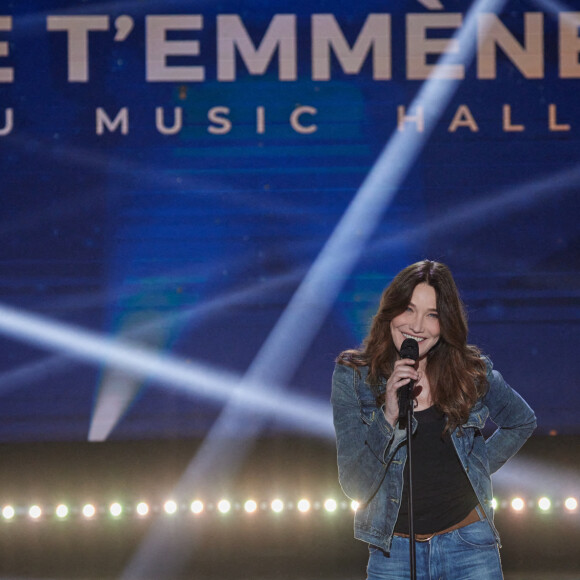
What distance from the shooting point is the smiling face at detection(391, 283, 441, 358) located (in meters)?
1.86

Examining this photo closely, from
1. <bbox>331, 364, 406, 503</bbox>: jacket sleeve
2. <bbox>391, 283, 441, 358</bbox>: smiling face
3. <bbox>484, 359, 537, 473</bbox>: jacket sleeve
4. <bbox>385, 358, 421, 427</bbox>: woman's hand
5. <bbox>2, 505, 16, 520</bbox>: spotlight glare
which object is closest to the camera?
<bbox>385, 358, 421, 427</bbox>: woman's hand

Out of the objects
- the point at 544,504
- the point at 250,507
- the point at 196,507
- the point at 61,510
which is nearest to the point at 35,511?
the point at 61,510

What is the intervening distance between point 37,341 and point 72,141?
1.02 m

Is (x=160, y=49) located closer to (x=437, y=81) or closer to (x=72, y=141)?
(x=72, y=141)

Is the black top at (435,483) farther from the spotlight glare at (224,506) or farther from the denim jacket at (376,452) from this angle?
the spotlight glare at (224,506)

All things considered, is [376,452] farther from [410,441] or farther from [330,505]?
[330,505]

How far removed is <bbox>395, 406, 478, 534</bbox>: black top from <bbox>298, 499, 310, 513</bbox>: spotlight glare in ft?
6.63

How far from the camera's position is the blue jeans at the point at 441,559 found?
1801 millimetres

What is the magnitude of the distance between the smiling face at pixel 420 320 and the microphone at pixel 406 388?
16 cm

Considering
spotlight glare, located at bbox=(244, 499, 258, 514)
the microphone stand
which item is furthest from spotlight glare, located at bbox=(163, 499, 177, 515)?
the microphone stand

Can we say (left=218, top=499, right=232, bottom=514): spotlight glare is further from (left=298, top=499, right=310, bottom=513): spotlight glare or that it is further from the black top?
the black top

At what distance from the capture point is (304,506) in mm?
3811

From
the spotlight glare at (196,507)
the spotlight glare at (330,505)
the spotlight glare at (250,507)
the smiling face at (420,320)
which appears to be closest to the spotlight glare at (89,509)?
the spotlight glare at (196,507)

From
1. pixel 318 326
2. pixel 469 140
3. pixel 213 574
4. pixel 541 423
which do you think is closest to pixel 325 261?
pixel 318 326
